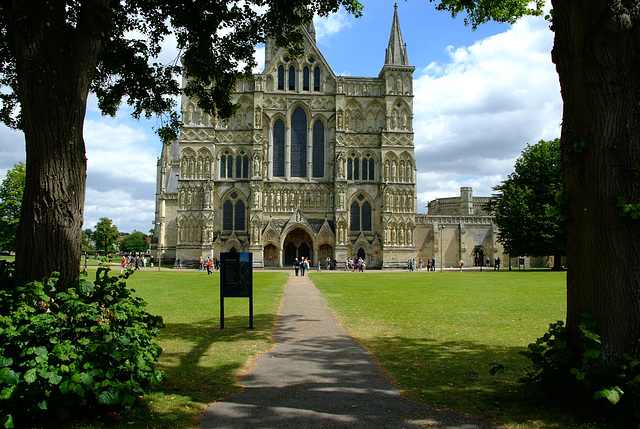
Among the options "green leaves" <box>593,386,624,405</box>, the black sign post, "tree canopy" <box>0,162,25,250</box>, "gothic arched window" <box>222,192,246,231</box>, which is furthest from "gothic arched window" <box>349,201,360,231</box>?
"green leaves" <box>593,386,624,405</box>

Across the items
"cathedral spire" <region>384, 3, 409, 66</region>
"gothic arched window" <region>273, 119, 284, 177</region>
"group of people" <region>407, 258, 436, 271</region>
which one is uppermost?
"cathedral spire" <region>384, 3, 409, 66</region>

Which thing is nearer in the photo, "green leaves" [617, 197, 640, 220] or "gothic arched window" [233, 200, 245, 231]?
"green leaves" [617, 197, 640, 220]

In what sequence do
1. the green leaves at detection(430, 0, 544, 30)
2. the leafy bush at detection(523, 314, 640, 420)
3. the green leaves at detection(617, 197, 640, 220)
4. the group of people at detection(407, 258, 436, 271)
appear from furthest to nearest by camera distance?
the group of people at detection(407, 258, 436, 271) → the green leaves at detection(430, 0, 544, 30) → the green leaves at detection(617, 197, 640, 220) → the leafy bush at detection(523, 314, 640, 420)

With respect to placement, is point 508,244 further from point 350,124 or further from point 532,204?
point 350,124

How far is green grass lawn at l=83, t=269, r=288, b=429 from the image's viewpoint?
5.95 metres

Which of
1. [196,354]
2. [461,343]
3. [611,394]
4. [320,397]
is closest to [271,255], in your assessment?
[461,343]

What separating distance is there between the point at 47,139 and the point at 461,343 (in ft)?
28.0

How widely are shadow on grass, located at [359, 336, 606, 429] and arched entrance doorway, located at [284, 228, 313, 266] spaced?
41.8 meters

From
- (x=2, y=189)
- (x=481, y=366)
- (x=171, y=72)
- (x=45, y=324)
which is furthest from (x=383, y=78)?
(x=45, y=324)

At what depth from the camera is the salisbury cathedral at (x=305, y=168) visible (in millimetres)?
50812

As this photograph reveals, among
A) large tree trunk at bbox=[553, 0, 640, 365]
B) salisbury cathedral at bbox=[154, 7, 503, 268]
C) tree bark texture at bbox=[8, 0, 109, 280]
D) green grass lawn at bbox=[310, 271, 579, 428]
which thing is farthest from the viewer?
salisbury cathedral at bbox=[154, 7, 503, 268]

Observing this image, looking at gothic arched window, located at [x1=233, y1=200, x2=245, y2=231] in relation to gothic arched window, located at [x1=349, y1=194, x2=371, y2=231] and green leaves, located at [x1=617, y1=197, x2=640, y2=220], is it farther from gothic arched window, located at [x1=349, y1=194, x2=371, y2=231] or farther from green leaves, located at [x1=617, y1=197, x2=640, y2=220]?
green leaves, located at [x1=617, y1=197, x2=640, y2=220]

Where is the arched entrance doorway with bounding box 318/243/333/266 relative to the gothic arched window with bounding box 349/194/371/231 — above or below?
below

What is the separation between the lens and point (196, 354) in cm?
940
